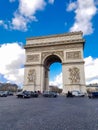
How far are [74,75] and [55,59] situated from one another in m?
8.35

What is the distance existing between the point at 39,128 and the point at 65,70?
31.1m

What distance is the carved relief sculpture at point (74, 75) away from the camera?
34.2 meters

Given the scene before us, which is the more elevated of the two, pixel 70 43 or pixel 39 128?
pixel 70 43

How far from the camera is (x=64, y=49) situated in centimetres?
3706

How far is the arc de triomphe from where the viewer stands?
34.7 m

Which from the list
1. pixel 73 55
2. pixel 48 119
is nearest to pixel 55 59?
pixel 73 55

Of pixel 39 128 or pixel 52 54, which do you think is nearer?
pixel 39 128

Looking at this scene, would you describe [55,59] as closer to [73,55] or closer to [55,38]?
[55,38]

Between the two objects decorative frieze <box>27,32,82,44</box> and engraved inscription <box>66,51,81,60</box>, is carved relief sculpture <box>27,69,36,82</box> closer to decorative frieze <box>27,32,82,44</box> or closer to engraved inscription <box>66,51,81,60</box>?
decorative frieze <box>27,32,82,44</box>

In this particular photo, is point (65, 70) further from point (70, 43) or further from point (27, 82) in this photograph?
point (27, 82)

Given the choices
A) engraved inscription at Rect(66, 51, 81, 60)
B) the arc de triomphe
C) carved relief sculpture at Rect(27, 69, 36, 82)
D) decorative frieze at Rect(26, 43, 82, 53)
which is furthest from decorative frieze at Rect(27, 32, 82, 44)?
carved relief sculpture at Rect(27, 69, 36, 82)

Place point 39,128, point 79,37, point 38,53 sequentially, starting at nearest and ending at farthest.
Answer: point 39,128 → point 79,37 → point 38,53

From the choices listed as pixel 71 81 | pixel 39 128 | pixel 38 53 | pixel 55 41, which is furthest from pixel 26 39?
pixel 39 128

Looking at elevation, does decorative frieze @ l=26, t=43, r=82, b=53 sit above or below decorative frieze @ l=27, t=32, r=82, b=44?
below
